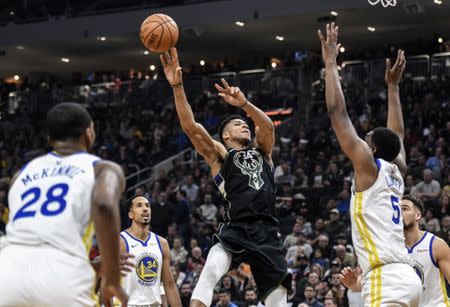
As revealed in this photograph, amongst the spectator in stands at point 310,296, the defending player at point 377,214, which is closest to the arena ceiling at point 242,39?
the spectator in stands at point 310,296

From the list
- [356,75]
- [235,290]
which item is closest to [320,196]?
[235,290]

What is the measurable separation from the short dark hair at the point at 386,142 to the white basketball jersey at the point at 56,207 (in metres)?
2.68

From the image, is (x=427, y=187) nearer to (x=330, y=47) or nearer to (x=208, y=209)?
(x=208, y=209)

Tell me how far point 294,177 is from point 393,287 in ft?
47.1

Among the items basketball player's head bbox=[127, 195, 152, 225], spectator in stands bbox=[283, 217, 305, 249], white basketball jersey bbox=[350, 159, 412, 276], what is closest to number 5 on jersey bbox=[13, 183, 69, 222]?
white basketball jersey bbox=[350, 159, 412, 276]

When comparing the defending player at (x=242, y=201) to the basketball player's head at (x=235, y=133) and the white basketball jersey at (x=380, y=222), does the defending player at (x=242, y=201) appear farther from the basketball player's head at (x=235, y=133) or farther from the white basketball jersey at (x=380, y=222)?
the white basketball jersey at (x=380, y=222)

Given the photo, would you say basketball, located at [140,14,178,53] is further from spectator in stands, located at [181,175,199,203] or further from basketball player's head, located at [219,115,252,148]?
spectator in stands, located at [181,175,199,203]

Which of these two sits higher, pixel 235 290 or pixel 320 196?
pixel 320 196

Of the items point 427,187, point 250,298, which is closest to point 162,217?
point 250,298

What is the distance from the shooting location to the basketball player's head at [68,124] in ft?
17.3

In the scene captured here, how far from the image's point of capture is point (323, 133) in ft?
75.3

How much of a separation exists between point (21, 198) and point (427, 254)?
438cm

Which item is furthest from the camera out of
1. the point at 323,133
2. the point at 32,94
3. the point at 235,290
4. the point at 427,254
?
the point at 32,94

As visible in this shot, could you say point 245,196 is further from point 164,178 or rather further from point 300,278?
point 164,178
